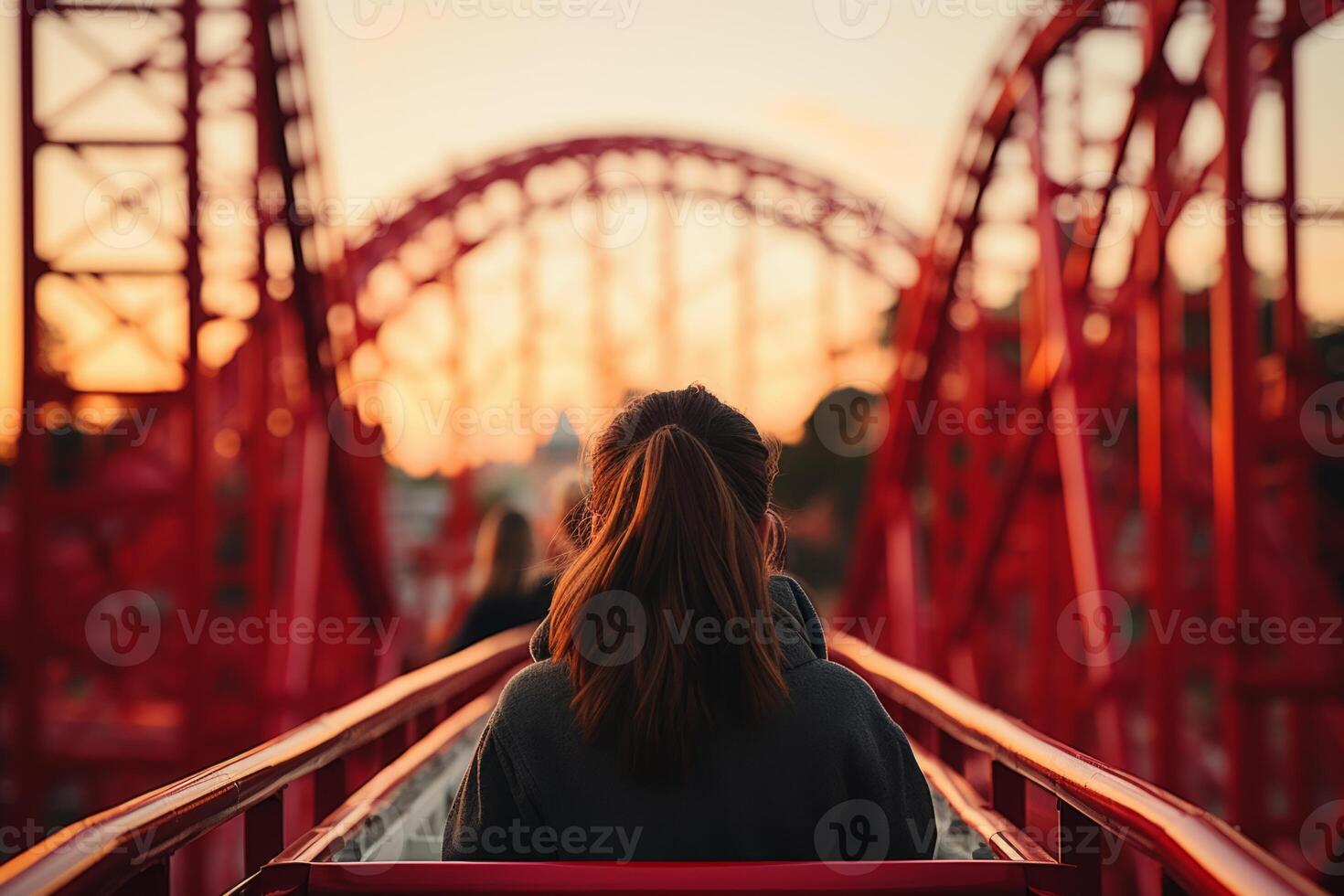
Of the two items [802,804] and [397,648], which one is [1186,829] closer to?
[802,804]

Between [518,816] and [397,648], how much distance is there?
7.32 metres

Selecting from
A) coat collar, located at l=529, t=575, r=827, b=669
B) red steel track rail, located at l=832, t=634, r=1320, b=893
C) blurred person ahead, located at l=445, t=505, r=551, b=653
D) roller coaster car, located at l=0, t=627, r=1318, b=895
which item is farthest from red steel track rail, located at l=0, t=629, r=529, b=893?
blurred person ahead, located at l=445, t=505, r=551, b=653

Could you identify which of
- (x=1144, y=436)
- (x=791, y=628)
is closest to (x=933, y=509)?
(x=1144, y=436)

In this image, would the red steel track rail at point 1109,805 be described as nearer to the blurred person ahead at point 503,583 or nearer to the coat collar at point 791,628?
the coat collar at point 791,628

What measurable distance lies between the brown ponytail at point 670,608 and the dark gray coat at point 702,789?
4 cm

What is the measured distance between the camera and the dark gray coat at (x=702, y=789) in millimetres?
1335

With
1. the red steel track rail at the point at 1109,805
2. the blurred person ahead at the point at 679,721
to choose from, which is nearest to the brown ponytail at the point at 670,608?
the blurred person ahead at the point at 679,721

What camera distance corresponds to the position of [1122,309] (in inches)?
243

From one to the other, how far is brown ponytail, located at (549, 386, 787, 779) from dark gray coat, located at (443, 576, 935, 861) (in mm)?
37

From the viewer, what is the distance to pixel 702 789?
4.39 ft

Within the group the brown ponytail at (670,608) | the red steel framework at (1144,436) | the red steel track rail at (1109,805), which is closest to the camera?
the red steel track rail at (1109,805)

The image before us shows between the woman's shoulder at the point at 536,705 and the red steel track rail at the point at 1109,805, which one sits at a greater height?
the woman's shoulder at the point at 536,705

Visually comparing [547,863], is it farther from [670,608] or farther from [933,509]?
[933,509]

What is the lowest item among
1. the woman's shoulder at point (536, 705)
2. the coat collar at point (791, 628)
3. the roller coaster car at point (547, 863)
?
the roller coaster car at point (547, 863)
